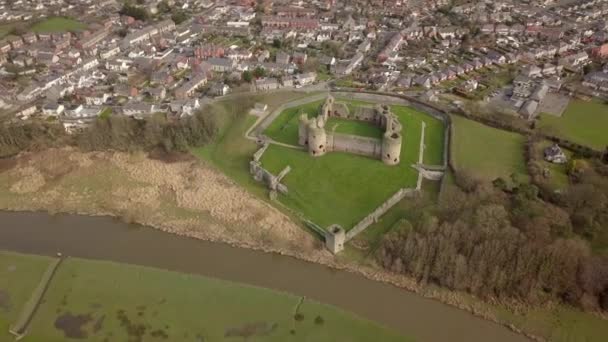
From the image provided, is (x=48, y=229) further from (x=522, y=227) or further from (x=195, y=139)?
(x=522, y=227)

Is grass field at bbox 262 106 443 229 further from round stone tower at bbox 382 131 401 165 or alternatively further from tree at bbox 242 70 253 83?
tree at bbox 242 70 253 83

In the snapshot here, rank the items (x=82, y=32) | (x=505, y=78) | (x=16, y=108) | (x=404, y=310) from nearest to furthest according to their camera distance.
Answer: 1. (x=404, y=310)
2. (x=16, y=108)
3. (x=505, y=78)
4. (x=82, y=32)

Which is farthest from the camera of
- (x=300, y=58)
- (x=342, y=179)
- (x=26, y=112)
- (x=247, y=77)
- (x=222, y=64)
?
(x=300, y=58)

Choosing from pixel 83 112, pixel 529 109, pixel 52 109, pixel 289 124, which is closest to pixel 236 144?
pixel 289 124

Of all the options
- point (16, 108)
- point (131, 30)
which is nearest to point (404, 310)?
point (16, 108)

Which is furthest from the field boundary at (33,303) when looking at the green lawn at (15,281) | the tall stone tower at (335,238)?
the tall stone tower at (335,238)

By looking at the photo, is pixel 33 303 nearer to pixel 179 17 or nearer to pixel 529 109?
pixel 529 109
